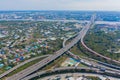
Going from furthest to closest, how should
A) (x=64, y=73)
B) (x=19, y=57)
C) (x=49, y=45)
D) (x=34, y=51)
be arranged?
1. (x=49, y=45)
2. (x=34, y=51)
3. (x=19, y=57)
4. (x=64, y=73)

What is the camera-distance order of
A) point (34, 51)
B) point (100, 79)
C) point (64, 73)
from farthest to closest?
point (34, 51) → point (64, 73) → point (100, 79)

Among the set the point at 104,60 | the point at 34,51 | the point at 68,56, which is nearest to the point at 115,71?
Result: the point at 104,60

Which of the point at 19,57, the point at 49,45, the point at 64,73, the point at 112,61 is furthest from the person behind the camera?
the point at 49,45

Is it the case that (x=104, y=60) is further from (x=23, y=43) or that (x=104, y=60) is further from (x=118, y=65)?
(x=23, y=43)

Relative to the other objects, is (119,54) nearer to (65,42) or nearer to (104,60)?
(104,60)

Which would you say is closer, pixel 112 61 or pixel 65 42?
pixel 112 61

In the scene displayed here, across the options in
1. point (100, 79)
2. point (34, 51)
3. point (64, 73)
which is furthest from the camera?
point (34, 51)

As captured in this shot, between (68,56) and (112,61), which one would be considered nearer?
(112,61)

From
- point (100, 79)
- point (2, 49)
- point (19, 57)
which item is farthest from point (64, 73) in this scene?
point (2, 49)
